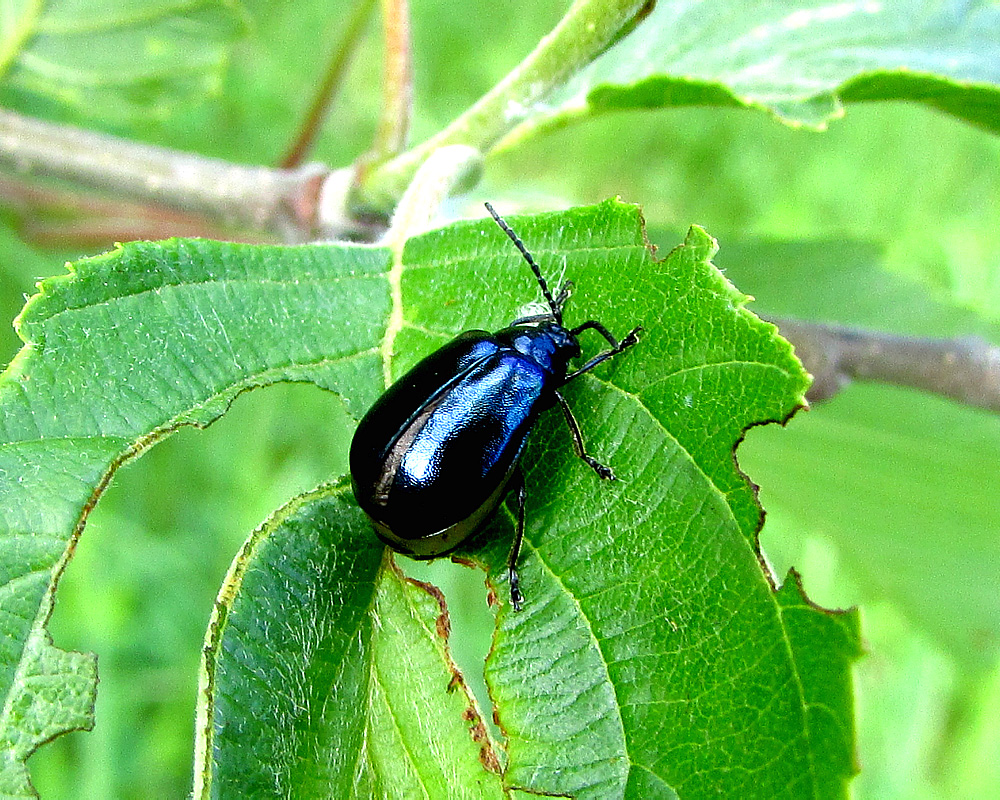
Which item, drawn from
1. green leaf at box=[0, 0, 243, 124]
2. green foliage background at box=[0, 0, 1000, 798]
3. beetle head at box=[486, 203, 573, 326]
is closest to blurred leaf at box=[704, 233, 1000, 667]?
green foliage background at box=[0, 0, 1000, 798]

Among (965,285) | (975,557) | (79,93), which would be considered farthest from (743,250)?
(965,285)

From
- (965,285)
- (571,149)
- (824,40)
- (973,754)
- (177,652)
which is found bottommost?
(973,754)

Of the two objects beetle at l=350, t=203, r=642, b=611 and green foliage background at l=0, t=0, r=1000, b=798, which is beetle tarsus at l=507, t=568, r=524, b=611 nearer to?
beetle at l=350, t=203, r=642, b=611

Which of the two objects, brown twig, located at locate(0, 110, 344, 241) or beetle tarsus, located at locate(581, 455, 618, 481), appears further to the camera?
brown twig, located at locate(0, 110, 344, 241)

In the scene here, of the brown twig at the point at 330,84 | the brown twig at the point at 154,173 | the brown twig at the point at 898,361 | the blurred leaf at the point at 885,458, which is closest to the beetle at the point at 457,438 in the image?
the brown twig at the point at 898,361

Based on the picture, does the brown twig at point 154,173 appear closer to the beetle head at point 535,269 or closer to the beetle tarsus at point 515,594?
the beetle head at point 535,269

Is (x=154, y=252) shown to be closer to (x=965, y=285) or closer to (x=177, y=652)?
(x=177, y=652)

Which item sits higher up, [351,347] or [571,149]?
[351,347]
